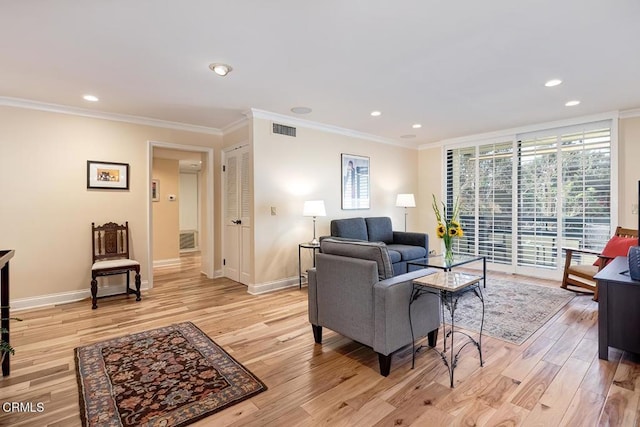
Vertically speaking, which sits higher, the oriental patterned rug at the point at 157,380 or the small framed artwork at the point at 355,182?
the small framed artwork at the point at 355,182

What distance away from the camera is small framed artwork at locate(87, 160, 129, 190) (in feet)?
14.0

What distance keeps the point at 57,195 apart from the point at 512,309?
5785mm

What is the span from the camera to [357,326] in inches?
94.3

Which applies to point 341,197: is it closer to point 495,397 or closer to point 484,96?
point 484,96

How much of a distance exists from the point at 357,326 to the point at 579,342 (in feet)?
6.77

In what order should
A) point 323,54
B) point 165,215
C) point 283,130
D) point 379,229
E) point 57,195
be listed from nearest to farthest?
point 323,54
point 57,195
point 283,130
point 379,229
point 165,215

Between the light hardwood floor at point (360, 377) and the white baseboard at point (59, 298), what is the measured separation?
1.32 ft

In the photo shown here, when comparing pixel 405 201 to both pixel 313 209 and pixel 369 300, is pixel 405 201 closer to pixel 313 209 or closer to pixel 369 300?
pixel 313 209

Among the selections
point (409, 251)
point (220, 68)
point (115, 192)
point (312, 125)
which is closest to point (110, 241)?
point (115, 192)

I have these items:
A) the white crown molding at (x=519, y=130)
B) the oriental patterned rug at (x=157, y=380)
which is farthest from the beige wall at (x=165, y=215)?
the white crown molding at (x=519, y=130)

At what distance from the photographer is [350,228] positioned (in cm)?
505

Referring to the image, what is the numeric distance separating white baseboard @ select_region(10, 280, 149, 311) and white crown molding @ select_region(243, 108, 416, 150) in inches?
123

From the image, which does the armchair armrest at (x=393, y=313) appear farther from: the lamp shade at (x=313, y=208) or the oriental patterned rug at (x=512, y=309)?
the lamp shade at (x=313, y=208)

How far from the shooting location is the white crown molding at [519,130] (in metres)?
4.55
